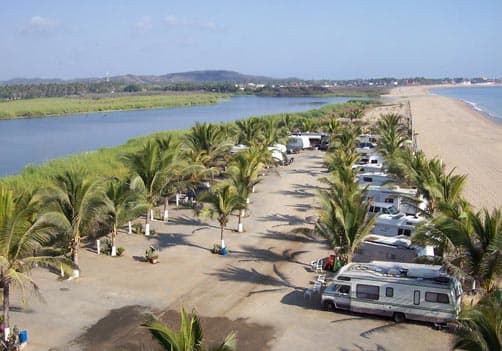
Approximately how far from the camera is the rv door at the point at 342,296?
1620cm

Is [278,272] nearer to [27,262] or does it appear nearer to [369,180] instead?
[27,262]

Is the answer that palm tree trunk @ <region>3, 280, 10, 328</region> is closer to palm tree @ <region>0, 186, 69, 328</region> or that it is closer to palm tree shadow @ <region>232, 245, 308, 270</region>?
palm tree @ <region>0, 186, 69, 328</region>

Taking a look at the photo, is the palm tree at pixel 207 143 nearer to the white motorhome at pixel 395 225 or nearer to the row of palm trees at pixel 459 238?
the white motorhome at pixel 395 225

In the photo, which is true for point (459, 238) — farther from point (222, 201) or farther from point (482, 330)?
point (222, 201)

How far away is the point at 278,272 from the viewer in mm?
20219

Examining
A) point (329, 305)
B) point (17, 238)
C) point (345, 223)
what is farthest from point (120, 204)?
point (329, 305)

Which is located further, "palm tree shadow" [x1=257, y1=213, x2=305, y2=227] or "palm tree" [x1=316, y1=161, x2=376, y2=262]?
"palm tree shadow" [x1=257, y1=213, x2=305, y2=227]

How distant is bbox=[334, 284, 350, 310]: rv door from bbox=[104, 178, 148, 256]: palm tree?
9298 mm

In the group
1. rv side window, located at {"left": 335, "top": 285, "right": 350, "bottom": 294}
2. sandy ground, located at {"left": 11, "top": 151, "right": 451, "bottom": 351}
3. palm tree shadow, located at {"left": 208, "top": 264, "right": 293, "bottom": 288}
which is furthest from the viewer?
palm tree shadow, located at {"left": 208, "top": 264, "right": 293, "bottom": 288}

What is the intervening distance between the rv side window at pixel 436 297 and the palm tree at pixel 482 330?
549 cm

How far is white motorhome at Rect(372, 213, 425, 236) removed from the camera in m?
23.5

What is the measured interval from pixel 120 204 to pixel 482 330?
15.6 m

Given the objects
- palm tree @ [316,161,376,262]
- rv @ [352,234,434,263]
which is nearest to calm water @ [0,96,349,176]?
rv @ [352,234,434,263]

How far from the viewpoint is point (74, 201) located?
1873cm
